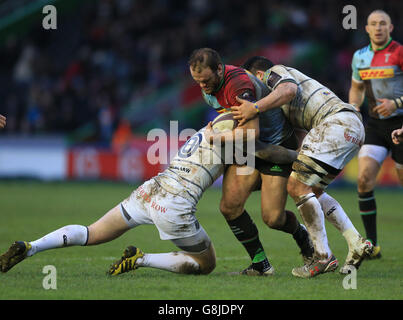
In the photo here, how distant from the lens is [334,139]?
603 centimetres

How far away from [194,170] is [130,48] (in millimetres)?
18061

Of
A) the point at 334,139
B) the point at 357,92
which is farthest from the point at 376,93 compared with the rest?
the point at 334,139

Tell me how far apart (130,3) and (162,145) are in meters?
8.46

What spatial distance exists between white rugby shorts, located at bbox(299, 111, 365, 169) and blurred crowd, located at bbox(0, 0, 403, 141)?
43.7 ft

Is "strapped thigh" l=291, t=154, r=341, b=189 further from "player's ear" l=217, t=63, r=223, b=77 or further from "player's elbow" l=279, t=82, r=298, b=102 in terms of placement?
"player's ear" l=217, t=63, r=223, b=77

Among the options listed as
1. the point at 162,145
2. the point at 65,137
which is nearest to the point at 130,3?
the point at 65,137

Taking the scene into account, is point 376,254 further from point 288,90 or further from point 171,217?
point 171,217

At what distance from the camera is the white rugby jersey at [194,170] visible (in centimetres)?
575

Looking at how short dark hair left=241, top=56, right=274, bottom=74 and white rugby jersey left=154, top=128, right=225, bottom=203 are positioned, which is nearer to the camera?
white rugby jersey left=154, top=128, right=225, bottom=203

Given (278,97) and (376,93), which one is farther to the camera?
(376,93)

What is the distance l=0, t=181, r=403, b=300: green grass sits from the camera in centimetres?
511

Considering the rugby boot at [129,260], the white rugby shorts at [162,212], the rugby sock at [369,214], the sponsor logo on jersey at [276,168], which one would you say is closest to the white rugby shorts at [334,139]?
the sponsor logo on jersey at [276,168]

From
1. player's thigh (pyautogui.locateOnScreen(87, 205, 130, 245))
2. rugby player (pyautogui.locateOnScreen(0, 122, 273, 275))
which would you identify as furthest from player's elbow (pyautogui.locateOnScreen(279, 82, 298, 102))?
player's thigh (pyautogui.locateOnScreen(87, 205, 130, 245))

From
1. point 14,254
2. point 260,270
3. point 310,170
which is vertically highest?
point 310,170
